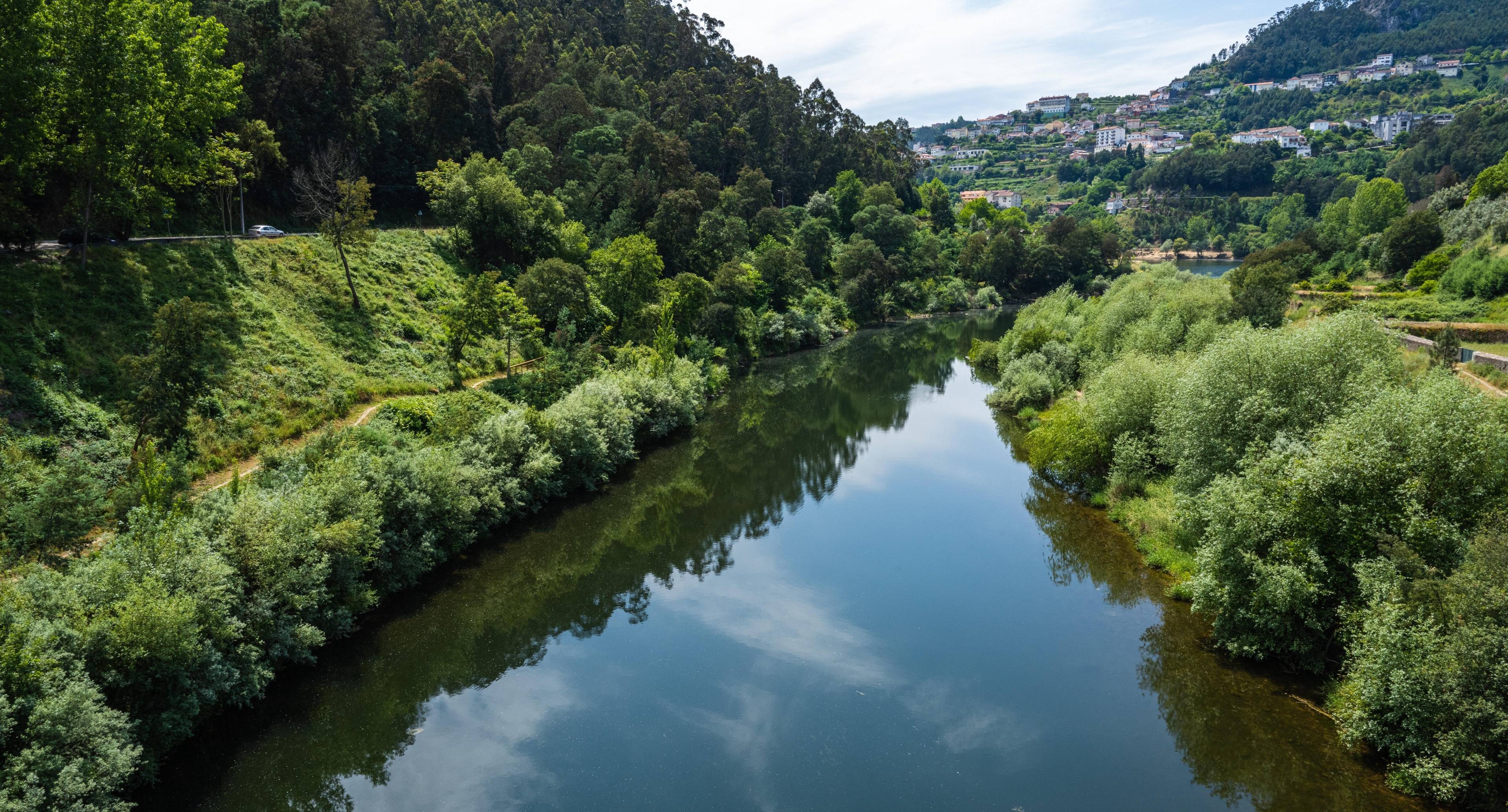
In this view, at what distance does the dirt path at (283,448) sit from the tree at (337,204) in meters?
7.46

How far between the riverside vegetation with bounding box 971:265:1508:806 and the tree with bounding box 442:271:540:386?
91.8 ft

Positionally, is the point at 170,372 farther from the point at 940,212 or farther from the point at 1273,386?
the point at 940,212

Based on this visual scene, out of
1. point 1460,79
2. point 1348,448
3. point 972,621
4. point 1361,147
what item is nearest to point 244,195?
point 972,621

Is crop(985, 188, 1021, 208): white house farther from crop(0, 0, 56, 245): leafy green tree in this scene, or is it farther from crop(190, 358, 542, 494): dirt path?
crop(0, 0, 56, 245): leafy green tree

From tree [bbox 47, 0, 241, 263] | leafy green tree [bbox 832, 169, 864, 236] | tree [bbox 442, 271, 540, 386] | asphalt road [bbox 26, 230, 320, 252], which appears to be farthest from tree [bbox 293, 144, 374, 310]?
leafy green tree [bbox 832, 169, 864, 236]

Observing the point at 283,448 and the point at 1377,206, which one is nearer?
the point at 283,448

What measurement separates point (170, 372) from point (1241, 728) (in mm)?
29896

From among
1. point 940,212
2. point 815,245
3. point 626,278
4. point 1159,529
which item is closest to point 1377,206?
point 940,212

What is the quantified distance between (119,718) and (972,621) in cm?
2112

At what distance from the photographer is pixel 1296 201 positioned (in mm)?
122125

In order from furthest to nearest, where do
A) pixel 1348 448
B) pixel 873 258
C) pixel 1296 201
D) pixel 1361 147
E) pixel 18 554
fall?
pixel 1361 147 < pixel 1296 201 < pixel 873 258 < pixel 1348 448 < pixel 18 554

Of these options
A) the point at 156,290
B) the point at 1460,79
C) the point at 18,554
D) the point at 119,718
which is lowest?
the point at 119,718

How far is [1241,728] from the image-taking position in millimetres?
17812

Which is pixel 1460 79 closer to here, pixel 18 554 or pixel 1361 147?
pixel 1361 147
